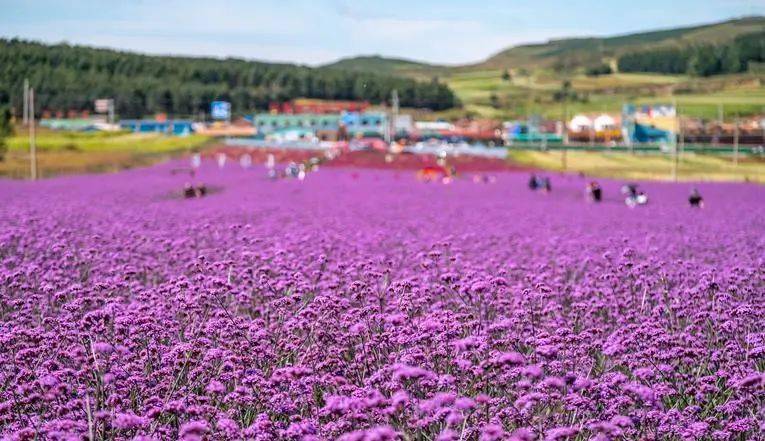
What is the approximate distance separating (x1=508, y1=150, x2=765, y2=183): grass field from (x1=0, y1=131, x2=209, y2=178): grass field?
3092 cm

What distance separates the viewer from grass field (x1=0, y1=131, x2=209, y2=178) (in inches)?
2781

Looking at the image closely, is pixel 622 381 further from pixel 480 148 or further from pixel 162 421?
pixel 480 148

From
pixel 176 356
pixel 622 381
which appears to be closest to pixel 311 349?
pixel 176 356

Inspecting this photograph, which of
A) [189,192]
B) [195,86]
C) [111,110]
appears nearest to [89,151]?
[189,192]

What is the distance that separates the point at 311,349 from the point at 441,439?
337 cm

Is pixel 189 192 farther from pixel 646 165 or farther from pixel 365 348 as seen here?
pixel 646 165

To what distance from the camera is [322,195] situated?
4106 centimetres

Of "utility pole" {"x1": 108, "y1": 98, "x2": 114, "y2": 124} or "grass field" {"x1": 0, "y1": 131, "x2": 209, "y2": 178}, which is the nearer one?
"grass field" {"x1": 0, "y1": 131, "x2": 209, "y2": 178}

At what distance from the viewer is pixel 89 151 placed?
97.6 m

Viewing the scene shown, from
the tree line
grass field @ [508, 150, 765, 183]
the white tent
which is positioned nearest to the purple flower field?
grass field @ [508, 150, 765, 183]

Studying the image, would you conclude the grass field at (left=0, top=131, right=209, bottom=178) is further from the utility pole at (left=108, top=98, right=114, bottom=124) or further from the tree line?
the utility pole at (left=108, top=98, right=114, bottom=124)

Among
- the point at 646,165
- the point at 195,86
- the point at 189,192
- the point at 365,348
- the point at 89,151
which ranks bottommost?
the point at 646,165

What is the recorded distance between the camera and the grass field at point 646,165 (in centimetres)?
7044

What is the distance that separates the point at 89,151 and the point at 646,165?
1886 inches
